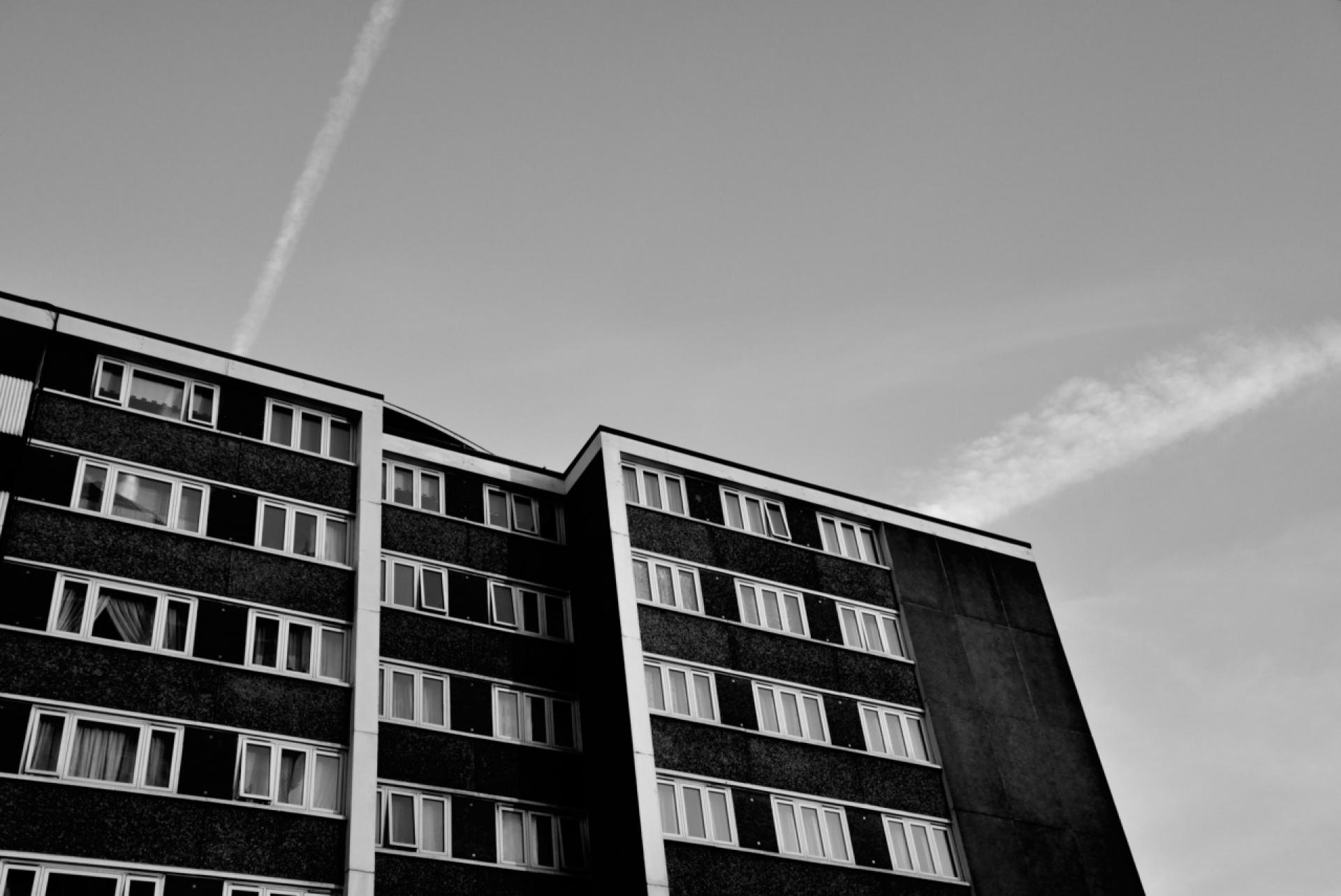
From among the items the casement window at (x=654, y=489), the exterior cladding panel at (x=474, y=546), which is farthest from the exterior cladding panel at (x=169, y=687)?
the casement window at (x=654, y=489)

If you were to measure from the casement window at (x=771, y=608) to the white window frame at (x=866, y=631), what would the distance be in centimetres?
133

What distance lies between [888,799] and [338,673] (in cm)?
1463

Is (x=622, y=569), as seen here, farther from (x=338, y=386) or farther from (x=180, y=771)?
(x=180, y=771)

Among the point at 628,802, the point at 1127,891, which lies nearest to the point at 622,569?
the point at 628,802

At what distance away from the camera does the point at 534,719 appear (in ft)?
112

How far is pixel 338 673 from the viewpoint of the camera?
31.2m

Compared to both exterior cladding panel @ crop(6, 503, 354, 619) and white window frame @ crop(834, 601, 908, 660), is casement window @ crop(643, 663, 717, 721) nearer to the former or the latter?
white window frame @ crop(834, 601, 908, 660)

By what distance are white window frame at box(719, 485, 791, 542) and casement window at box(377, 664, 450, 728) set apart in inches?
408

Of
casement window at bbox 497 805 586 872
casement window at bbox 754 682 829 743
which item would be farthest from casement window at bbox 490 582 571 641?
casement window at bbox 754 682 829 743

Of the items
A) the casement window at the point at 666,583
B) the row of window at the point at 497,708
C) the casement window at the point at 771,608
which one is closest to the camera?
the row of window at the point at 497,708

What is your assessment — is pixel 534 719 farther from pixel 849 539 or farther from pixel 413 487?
pixel 849 539

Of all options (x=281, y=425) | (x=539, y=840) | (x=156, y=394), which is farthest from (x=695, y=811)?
(x=156, y=394)

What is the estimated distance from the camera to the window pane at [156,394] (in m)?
33.2

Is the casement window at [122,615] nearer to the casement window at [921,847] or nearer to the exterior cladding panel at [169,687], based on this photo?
the exterior cladding panel at [169,687]
